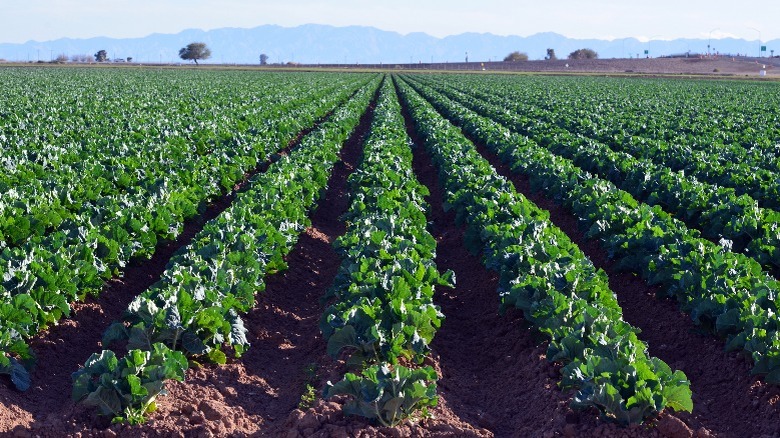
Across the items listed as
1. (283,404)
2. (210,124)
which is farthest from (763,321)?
(210,124)

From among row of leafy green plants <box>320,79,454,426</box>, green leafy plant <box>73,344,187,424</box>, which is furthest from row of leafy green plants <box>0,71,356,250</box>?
green leafy plant <box>73,344,187,424</box>

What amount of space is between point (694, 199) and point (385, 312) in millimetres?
7503

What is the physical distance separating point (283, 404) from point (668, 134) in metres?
20.7

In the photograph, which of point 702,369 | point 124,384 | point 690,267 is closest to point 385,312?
point 124,384

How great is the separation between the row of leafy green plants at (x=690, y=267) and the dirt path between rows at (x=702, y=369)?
162 millimetres

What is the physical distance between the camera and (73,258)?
8930mm

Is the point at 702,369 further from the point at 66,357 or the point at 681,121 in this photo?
the point at 681,121

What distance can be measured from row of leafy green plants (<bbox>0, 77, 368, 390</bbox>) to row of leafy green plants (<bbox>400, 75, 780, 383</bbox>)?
233 inches

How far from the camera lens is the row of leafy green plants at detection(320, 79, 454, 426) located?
6059mm

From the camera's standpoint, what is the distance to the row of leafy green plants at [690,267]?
707 cm

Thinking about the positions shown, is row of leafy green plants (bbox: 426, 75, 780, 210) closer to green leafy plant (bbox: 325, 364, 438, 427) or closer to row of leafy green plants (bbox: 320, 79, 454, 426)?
row of leafy green plants (bbox: 320, 79, 454, 426)

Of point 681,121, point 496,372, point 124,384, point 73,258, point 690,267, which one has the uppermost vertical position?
point 73,258

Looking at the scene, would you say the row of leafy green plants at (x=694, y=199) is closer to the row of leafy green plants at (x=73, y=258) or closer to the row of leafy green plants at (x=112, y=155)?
the row of leafy green plants at (x=73, y=258)

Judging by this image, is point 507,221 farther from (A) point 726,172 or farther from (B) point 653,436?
(A) point 726,172
